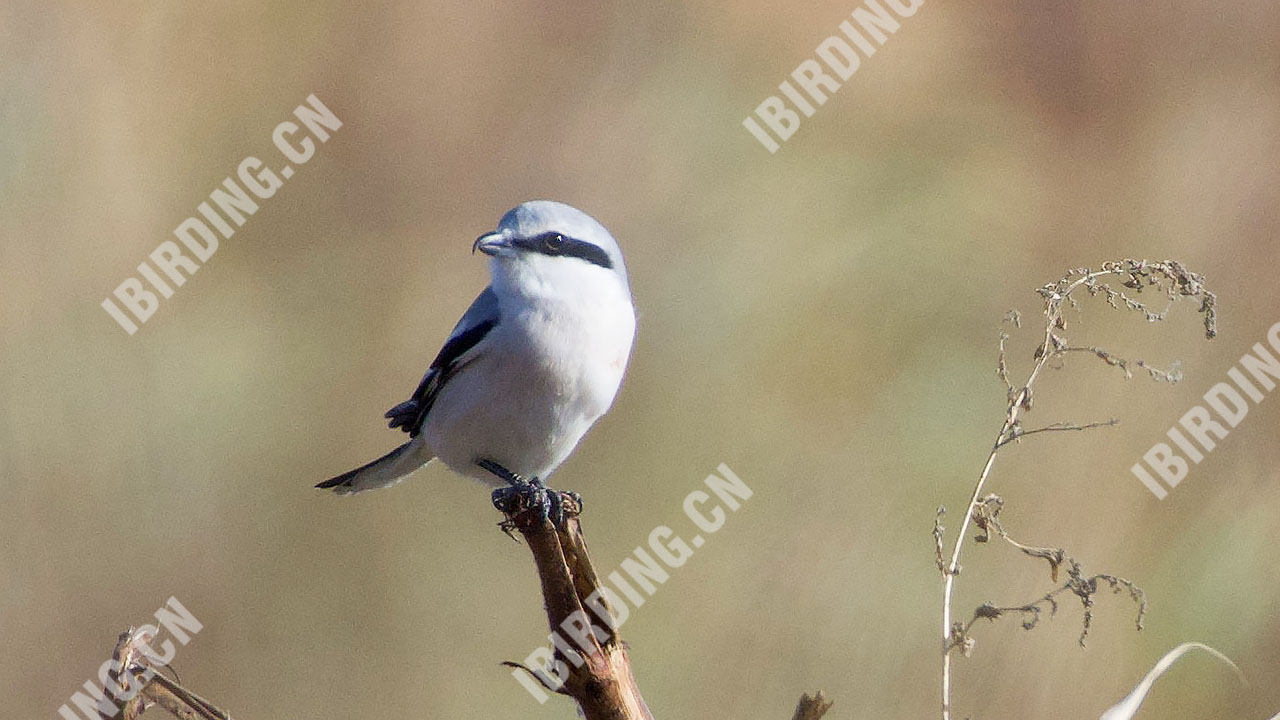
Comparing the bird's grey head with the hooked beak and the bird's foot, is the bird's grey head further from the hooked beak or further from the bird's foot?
the bird's foot

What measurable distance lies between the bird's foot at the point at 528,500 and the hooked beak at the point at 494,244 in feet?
1.54

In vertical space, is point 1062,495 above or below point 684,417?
below

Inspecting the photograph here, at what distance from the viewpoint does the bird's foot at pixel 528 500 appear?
208cm

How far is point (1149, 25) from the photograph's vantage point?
4207mm

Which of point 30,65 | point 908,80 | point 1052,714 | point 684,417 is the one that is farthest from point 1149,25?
point 30,65

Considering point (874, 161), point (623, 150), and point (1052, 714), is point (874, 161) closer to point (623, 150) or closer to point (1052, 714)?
point (623, 150)

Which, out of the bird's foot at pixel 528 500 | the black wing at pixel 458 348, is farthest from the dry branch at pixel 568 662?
the black wing at pixel 458 348

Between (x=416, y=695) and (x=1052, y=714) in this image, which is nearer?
(x=1052, y=714)

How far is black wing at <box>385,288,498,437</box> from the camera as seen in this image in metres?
2.62

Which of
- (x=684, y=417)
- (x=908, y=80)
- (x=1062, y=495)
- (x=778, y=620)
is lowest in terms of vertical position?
(x=778, y=620)

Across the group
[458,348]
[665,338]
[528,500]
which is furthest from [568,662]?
[665,338]

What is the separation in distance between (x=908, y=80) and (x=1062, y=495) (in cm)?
155

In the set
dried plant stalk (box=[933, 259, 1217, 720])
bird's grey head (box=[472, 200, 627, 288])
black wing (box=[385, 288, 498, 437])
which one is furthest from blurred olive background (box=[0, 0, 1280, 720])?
dried plant stalk (box=[933, 259, 1217, 720])

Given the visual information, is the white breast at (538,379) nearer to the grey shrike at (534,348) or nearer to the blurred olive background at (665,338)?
the grey shrike at (534,348)
